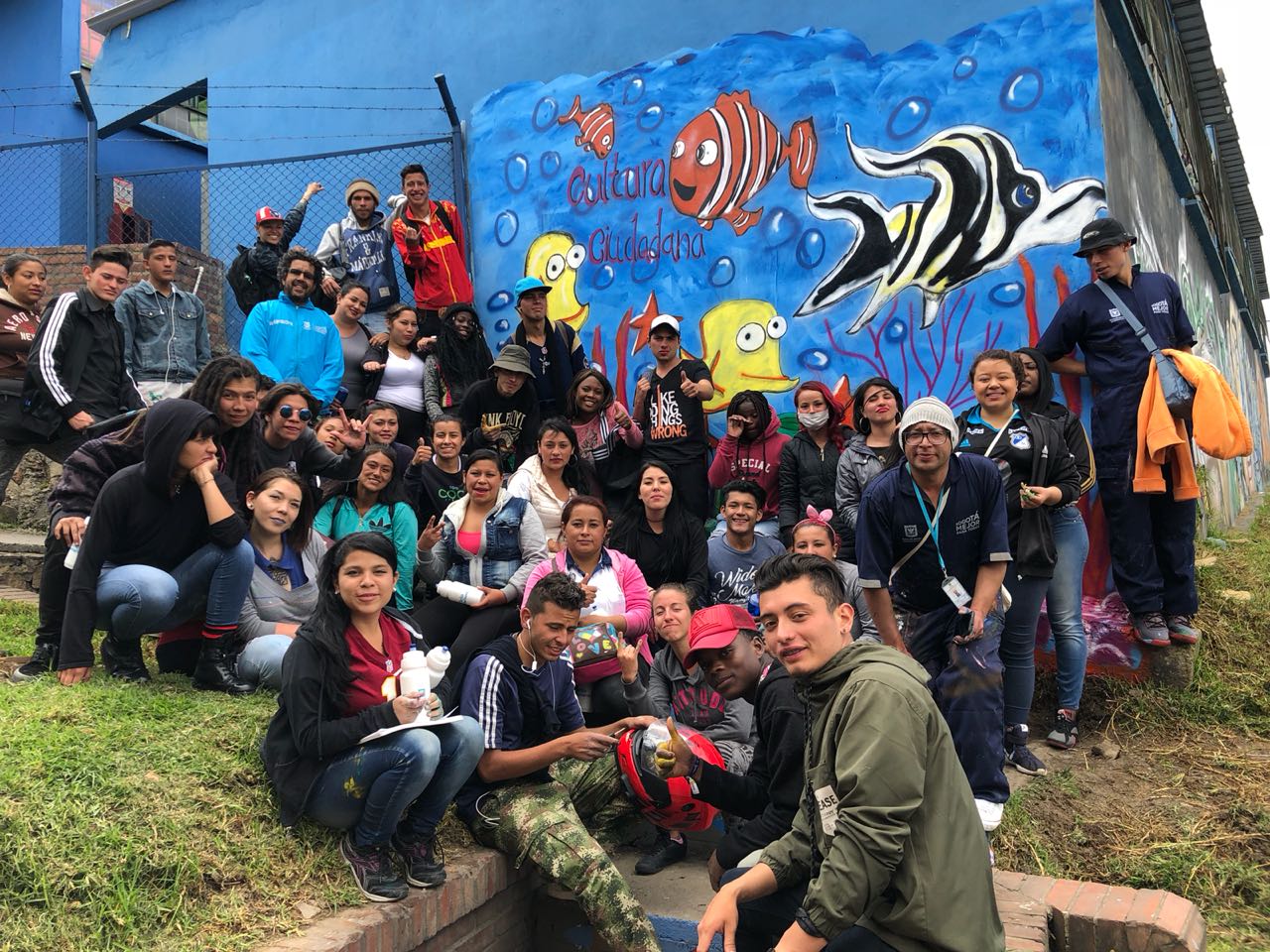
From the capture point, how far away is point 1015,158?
639 centimetres

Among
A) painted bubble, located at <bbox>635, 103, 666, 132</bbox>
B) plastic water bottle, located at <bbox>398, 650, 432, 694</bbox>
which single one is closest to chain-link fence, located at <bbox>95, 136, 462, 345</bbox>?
painted bubble, located at <bbox>635, 103, 666, 132</bbox>

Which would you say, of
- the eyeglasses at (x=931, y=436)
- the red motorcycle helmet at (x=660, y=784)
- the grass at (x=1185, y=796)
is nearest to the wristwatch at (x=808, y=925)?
the red motorcycle helmet at (x=660, y=784)

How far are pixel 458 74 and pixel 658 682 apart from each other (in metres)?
6.71

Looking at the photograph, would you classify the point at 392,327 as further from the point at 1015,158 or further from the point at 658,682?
the point at 1015,158

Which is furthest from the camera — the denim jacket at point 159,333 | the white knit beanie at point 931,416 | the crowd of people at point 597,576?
the denim jacket at point 159,333

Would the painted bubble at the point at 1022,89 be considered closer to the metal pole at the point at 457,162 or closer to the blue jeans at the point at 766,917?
the metal pole at the point at 457,162

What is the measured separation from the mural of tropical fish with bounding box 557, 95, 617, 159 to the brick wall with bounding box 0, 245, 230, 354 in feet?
12.2

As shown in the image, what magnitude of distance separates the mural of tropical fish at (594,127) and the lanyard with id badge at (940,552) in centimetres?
497

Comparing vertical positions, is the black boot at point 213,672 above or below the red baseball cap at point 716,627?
below

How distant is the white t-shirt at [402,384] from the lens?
23.0ft

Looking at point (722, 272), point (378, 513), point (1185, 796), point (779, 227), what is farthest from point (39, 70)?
point (1185, 796)

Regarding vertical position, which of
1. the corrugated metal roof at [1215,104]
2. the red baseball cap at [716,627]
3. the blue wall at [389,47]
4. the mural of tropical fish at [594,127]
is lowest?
the red baseball cap at [716,627]

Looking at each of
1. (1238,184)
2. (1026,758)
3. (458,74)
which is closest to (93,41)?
(458,74)

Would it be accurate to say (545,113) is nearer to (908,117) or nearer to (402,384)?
(402,384)
